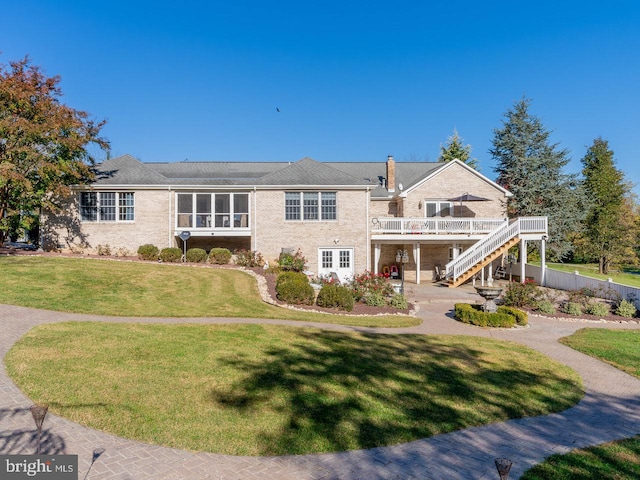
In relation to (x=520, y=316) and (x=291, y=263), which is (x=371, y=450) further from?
(x=291, y=263)

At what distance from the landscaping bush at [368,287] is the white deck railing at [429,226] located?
7152mm

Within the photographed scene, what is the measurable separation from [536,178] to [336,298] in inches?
1107

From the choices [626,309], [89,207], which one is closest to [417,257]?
[626,309]

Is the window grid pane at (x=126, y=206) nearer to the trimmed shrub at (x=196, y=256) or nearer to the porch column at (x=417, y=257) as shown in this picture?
the trimmed shrub at (x=196, y=256)

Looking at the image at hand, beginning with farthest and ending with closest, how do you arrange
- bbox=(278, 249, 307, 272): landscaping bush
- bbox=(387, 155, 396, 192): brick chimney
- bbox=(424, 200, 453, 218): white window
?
1. bbox=(387, 155, 396, 192): brick chimney
2. bbox=(424, 200, 453, 218): white window
3. bbox=(278, 249, 307, 272): landscaping bush

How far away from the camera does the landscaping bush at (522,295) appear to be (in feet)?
61.9

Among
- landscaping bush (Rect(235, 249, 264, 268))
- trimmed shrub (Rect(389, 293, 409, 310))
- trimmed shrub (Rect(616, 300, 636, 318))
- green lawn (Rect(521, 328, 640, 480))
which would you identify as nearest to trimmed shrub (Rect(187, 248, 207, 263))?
landscaping bush (Rect(235, 249, 264, 268))

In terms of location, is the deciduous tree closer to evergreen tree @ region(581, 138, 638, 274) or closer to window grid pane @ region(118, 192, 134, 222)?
window grid pane @ region(118, 192, 134, 222)

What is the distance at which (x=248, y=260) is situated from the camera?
77.0 ft

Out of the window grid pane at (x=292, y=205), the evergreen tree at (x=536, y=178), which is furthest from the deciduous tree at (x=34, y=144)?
the evergreen tree at (x=536, y=178)

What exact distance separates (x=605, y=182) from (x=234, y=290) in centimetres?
4107

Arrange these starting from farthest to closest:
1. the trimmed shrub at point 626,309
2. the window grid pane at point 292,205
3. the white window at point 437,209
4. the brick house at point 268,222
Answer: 1. the white window at point 437,209
2. the window grid pane at point 292,205
3. the brick house at point 268,222
4. the trimmed shrub at point 626,309

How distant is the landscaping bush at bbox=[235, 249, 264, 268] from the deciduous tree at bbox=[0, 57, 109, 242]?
34.6 ft

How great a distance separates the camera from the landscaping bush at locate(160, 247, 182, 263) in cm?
2333
